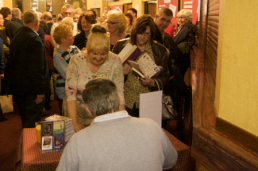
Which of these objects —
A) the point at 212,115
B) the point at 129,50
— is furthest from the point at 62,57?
the point at 212,115

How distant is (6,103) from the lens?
524cm

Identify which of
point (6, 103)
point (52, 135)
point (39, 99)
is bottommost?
point (6, 103)

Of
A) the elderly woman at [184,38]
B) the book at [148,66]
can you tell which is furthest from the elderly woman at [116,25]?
the elderly woman at [184,38]

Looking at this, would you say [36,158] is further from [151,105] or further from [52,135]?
[151,105]

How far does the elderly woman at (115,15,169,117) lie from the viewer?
271 centimetres

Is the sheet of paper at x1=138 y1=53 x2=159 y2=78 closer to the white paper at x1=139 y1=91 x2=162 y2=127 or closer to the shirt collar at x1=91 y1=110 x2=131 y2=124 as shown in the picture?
the white paper at x1=139 y1=91 x2=162 y2=127

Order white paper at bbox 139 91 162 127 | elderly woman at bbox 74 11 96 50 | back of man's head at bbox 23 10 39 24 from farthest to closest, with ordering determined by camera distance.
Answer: elderly woman at bbox 74 11 96 50 → back of man's head at bbox 23 10 39 24 → white paper at bbox 139 91 162 127

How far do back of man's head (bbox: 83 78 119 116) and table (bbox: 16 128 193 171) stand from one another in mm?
599

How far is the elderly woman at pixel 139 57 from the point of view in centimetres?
271

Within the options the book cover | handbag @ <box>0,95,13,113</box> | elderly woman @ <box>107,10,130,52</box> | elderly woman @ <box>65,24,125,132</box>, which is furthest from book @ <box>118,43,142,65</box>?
handbag @ <box>0,95,13,113</box>

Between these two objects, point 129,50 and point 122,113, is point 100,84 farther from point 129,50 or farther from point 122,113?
point 129,50

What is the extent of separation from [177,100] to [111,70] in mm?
1471

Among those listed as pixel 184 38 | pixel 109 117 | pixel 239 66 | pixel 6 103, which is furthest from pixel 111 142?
pixel 6 103

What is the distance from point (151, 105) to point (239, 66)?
88 centimetres
